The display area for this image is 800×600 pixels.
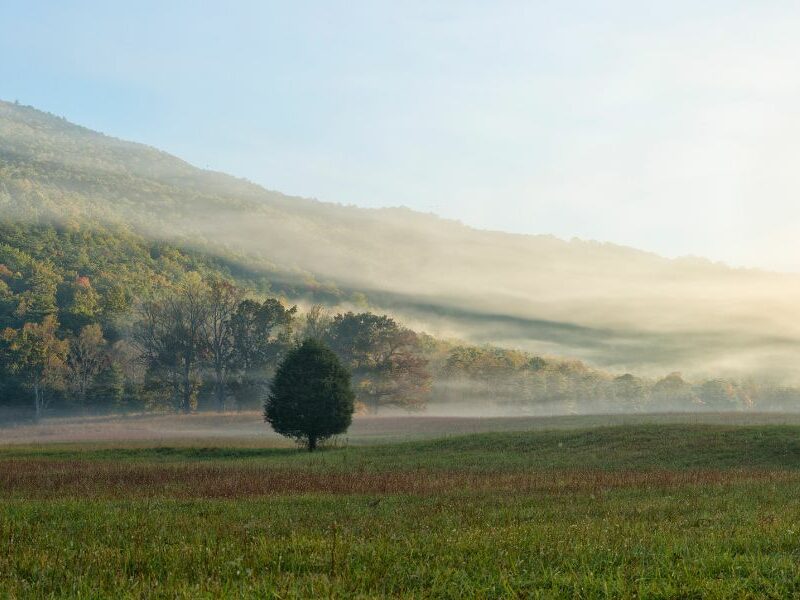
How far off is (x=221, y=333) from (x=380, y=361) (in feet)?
Answer: 88.6

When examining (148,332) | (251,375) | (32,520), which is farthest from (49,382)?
(32,520)

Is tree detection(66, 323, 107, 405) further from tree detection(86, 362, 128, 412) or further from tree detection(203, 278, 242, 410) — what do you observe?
tree detection(203, 278, 242, 410)

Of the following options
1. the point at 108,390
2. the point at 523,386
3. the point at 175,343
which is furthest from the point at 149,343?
the point at 523,386

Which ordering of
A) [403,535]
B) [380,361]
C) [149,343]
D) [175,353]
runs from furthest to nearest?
[380,361]
[175,353]
[149,343]
[403,535]

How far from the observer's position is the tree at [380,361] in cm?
12650

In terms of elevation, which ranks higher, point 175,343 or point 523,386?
point 175,343

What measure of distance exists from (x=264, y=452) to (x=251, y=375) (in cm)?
6836

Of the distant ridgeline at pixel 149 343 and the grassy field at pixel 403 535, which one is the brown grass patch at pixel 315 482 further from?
the distant ridgeline at pixel 149 343

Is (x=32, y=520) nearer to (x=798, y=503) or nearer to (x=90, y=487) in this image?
(x=90, y=487)

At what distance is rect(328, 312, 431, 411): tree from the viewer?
126 metres

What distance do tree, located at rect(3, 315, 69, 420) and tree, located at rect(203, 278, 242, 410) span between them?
2163cm

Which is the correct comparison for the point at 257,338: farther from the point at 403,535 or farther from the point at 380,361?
the point at 403,535

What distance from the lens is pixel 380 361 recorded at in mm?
129250

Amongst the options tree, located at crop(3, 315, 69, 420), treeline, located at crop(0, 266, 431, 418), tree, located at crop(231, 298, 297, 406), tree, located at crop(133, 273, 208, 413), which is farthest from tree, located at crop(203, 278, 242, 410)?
tree, located at crop(3, 315, 69, 420)
